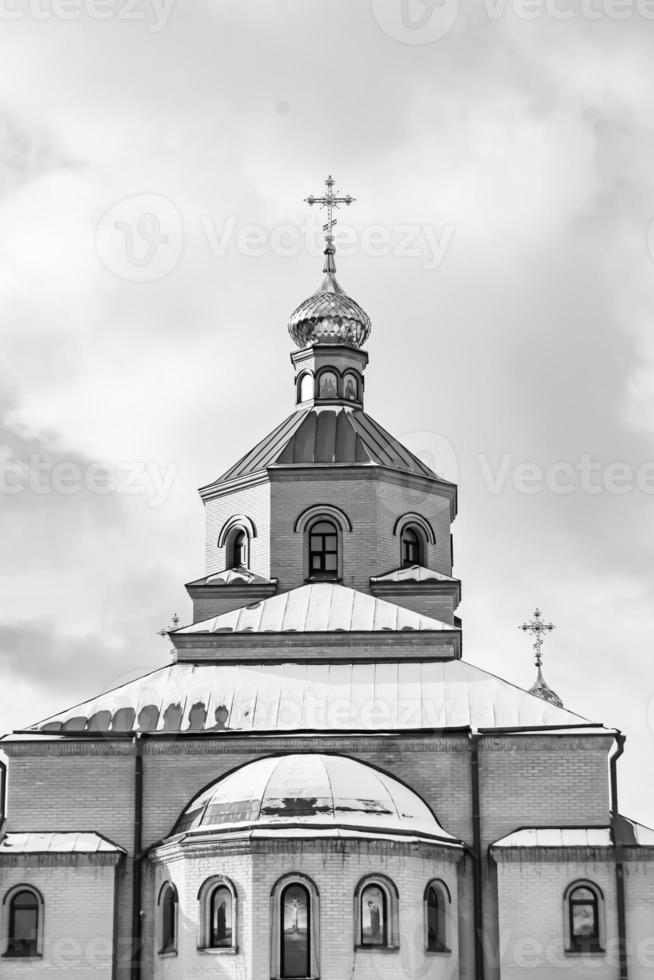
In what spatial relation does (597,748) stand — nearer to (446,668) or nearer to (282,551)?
(446,668)

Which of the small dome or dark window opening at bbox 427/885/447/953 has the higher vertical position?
the small dome

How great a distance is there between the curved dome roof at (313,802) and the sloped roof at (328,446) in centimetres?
695

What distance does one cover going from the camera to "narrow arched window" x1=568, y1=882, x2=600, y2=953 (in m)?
24.4

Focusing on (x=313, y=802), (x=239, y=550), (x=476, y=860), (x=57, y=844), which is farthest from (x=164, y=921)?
(x=239, y=550)

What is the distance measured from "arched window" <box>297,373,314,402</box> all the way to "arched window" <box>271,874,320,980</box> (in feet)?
37.6

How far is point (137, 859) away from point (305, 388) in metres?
10.6

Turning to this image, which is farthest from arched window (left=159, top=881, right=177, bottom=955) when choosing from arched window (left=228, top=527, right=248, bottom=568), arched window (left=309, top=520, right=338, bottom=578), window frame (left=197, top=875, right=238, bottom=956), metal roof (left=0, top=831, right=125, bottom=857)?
arched window (left=228, top=527, right=248, bottom=568)

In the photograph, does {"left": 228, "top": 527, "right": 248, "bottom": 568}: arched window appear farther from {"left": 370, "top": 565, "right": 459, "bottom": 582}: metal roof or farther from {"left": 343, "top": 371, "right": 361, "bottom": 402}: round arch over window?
{"left": 343, "top": 371, "right": 361, "bottom": 402}: round arch over window

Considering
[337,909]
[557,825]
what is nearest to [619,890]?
[557,825]

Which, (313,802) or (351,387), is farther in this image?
(351,387)

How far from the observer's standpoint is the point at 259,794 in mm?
24047

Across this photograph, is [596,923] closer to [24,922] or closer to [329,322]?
[24,922]

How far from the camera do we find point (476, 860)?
24969 millimetres

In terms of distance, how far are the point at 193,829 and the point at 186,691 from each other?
115 inches
